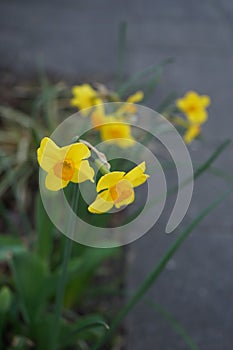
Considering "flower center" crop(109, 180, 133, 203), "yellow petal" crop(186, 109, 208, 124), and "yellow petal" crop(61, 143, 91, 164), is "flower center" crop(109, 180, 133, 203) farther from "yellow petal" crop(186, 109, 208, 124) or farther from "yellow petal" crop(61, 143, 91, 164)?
"yellow petal" crop(186, 109, 208, 124)

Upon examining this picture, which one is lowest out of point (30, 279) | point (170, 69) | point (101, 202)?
point (30, 279)

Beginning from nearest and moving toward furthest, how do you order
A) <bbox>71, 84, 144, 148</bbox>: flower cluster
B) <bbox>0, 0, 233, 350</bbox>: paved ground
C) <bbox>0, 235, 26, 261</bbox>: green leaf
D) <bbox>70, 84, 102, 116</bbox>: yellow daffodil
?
<bbox>0, 235, 26, 261</bbox>: green leaf
<bbox>71, 84, 144, 148</bbox>: flower cluster
<bbox>70, 84, 102, 116</bbox>: yellow daffodil
<bbox>0, 0, 233, 350</bbox>: paved ground

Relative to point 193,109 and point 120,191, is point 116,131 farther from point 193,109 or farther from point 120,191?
point 120,191

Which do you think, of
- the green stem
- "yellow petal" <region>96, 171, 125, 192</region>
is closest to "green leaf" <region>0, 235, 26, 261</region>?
the green stem

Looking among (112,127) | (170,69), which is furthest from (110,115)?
(170,69)

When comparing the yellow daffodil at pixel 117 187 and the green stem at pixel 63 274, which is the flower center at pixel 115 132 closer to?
the green stem at pixel 63 274

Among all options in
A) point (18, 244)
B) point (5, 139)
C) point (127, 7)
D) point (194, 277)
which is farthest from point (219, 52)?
point (18, 244)

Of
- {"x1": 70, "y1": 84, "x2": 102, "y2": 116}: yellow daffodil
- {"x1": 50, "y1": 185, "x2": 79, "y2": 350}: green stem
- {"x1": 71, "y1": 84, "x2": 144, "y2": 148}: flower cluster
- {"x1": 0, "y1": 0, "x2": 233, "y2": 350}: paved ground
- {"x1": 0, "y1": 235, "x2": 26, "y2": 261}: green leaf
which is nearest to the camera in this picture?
{"x1": 50, "y1": 185, "x2": 79, "y2": 350}: green stem

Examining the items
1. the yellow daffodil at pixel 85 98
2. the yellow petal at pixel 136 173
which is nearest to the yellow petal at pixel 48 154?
the yellow petal at pixel 136 173
